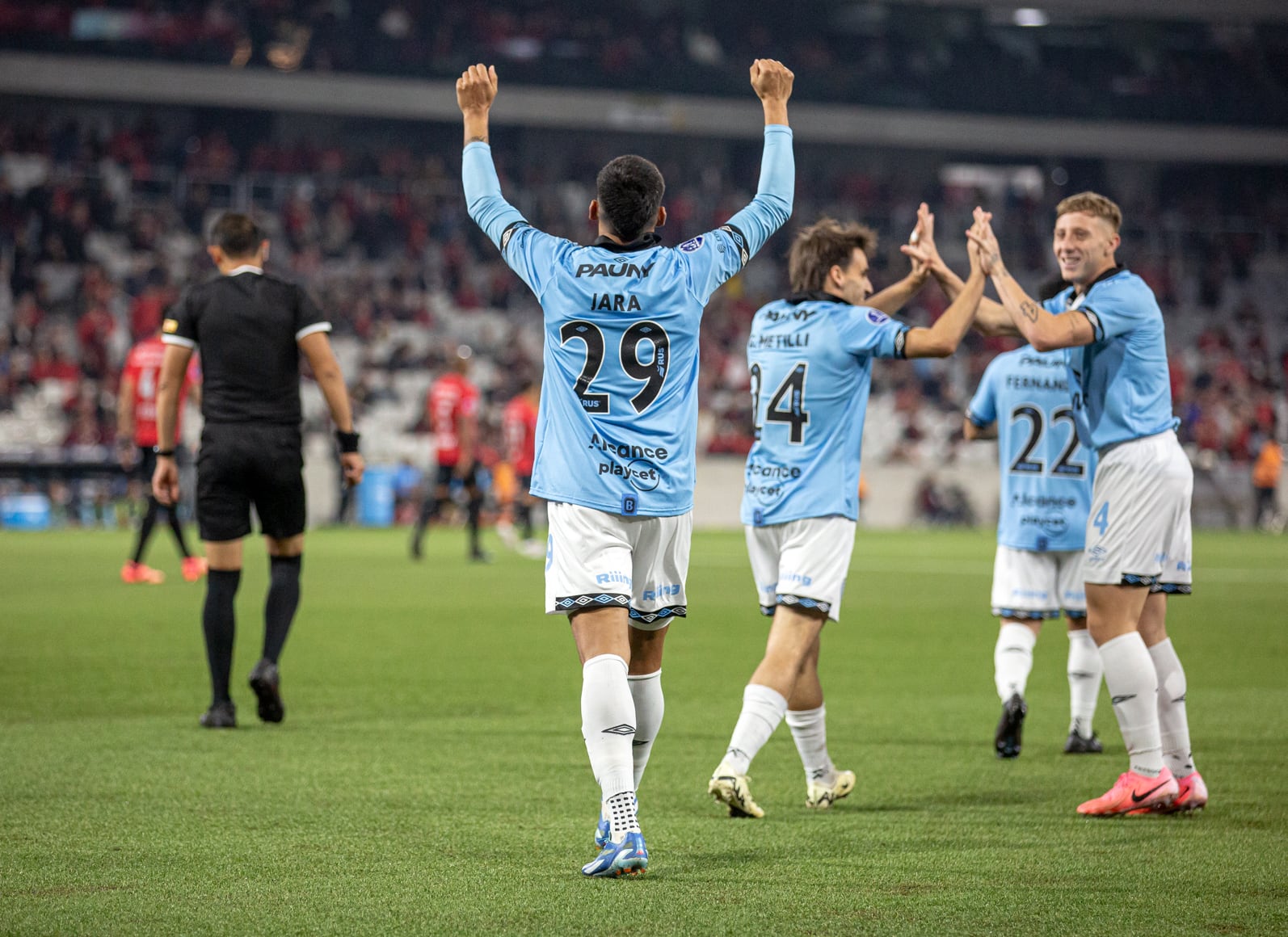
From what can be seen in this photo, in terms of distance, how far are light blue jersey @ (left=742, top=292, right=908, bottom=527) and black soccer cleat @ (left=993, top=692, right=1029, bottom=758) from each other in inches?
68.5

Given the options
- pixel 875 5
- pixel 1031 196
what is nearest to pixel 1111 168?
pixel 1031 196

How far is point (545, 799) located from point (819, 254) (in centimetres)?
239

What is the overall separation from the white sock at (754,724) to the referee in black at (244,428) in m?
2.73

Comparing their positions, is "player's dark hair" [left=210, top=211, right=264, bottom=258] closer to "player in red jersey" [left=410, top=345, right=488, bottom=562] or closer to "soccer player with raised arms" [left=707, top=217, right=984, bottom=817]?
"soccer player with raised arms" [left=707, top=217, right=984, bottom=817]

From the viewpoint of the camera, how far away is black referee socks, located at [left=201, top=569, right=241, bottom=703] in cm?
752

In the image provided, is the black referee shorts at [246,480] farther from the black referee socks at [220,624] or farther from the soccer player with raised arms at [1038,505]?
the soccer player with raised arms at [1038,505]

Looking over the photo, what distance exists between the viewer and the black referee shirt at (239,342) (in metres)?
7.57

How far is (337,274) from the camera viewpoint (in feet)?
119

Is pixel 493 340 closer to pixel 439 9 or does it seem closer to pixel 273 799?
pixel 439 9

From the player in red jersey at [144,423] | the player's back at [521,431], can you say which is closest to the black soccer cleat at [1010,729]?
the player in red jersey at [144,423]

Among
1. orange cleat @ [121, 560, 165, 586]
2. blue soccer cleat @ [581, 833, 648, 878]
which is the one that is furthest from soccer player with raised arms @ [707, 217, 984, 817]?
orange cleat @ [121, 560, 165, 586]

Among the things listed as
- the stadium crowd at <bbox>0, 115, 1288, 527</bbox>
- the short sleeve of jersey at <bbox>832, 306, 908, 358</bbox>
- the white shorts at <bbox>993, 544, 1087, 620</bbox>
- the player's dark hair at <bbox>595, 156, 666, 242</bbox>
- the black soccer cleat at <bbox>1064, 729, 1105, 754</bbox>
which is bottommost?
the black soccer cleat at <bbox>1064, 729, 1105, 754</bbox>

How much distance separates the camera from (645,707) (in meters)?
5.03

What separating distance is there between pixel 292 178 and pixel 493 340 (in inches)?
288
